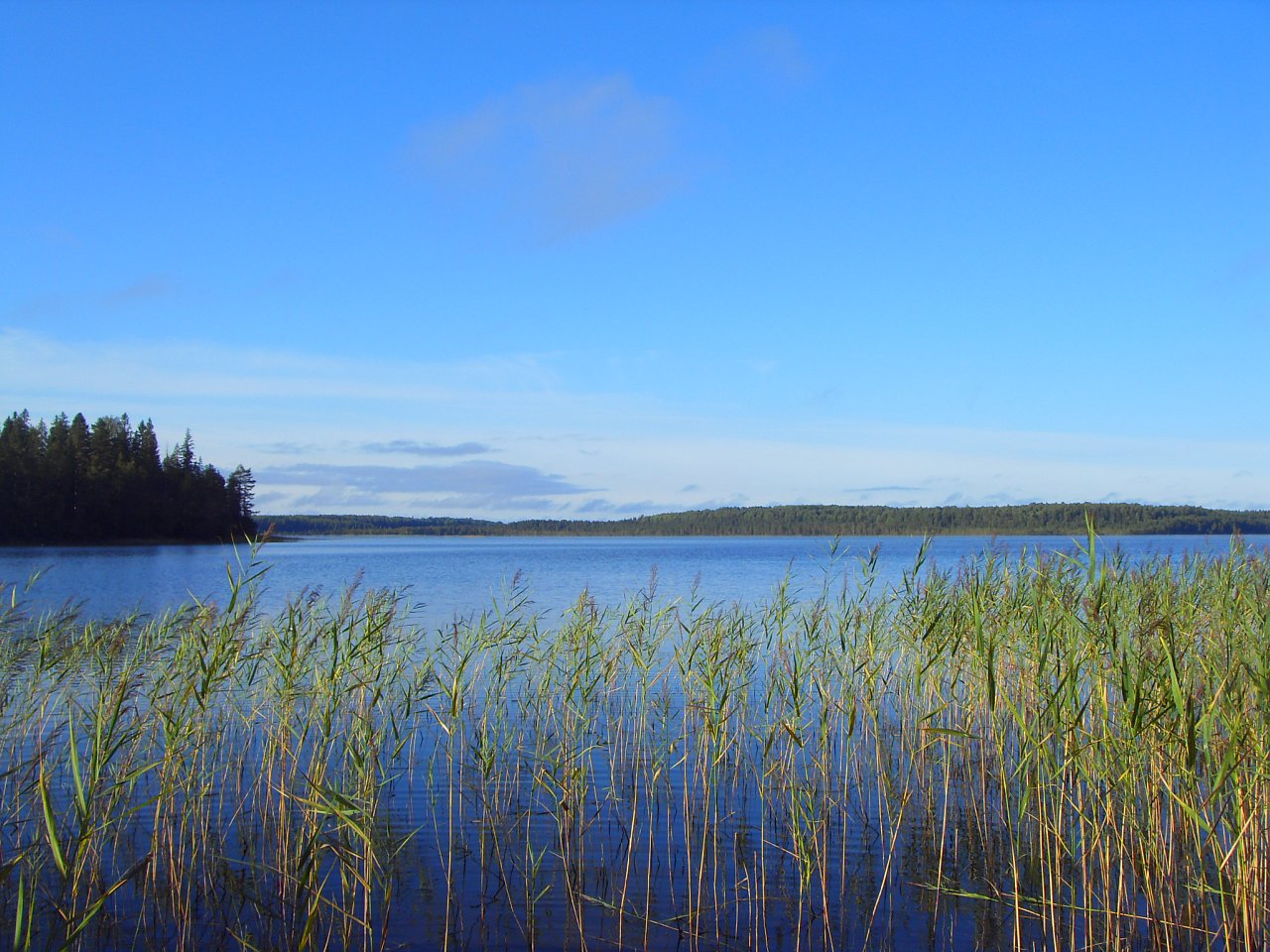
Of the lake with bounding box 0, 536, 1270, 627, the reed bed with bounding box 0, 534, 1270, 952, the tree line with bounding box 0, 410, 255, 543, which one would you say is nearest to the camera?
the reed bed with bounding box 0, 534, 1270, 952

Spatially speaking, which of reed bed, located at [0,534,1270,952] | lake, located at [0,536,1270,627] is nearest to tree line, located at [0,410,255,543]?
lake, located at [0,536,1270,627]

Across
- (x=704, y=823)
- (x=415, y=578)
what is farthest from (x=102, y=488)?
(x=704, y=823)

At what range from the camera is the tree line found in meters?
53.0

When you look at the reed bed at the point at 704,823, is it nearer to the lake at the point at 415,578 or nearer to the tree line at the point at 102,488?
the lake at the point at 415,578

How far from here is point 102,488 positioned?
185 ft

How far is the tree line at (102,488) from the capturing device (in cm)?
5297

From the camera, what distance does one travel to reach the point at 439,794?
8.58 m

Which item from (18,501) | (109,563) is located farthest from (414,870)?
(18,501)

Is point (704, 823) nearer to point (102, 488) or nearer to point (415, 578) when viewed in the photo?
point (415, 578)

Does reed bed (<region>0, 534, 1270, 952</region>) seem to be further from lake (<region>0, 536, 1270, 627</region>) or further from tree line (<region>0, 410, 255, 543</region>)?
tree line (<region>0, 410, 255, 543</region>)

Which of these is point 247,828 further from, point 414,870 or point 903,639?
point 903,639

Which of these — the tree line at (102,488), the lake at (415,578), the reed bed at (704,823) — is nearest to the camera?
the reed bed at (704,823)

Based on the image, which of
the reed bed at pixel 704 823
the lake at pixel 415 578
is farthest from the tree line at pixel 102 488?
the reed bed at pixel 704 823

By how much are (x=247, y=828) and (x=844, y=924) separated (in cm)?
470
